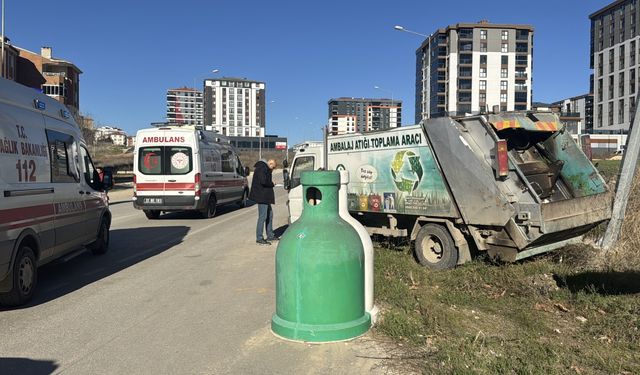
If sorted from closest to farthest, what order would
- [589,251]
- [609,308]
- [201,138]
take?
[609,308]
[589,251]
[201,138]

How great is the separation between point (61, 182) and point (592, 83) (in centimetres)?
14326

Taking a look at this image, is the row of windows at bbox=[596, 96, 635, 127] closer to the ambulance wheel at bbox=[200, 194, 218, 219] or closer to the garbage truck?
the ambulance wheel at bbox=[200, 194, 218, 219]

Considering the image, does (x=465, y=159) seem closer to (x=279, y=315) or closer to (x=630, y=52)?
(x=279, y=315)

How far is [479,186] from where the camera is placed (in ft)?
→ 22.1

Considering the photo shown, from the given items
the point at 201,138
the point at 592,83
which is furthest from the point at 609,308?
the point at 592,83

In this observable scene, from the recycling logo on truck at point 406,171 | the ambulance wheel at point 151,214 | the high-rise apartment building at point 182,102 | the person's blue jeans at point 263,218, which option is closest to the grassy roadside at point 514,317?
the recycling logo on truck at point 406,171

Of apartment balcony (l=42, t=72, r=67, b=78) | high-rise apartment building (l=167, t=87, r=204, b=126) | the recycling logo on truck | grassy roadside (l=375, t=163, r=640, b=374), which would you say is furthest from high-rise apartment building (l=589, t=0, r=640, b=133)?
grassy roadside (l=375, t=163, r=640, b=374)

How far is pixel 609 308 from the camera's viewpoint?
531 cm

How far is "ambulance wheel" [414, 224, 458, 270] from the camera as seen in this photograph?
7.25 meters

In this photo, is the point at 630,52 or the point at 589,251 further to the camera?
the point at 630,52

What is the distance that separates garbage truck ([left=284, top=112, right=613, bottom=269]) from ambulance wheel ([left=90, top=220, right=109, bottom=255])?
466 cm

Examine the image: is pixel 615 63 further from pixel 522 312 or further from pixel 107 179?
pixel 522 312

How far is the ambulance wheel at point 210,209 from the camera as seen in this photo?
50.9 feet

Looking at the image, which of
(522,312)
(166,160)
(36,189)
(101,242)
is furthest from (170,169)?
(522,312)
